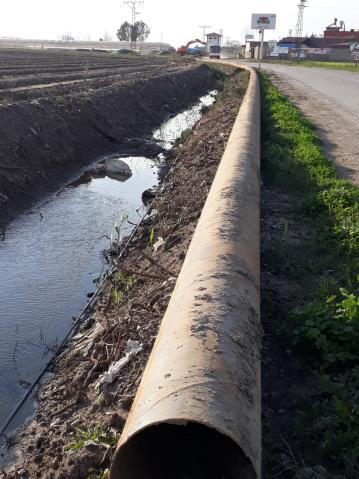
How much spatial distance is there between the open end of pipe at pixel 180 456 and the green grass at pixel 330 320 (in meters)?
0.63

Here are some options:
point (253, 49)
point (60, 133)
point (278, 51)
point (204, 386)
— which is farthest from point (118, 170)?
point (253, 49)

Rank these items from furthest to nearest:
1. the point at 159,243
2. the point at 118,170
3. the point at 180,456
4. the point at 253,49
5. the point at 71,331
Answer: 1. the point at 253,49
2. the point at 118,170
3. the point at 159,243
4. the point at 71,331
5. the point at 180,456

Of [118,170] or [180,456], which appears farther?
[118,170]

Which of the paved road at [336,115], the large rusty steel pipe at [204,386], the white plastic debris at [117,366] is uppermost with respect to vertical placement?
the large rusty steel pipe at [204,386]

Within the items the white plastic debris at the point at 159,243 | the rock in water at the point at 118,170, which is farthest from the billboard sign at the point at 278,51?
the white plastic debris at the point at 159,243

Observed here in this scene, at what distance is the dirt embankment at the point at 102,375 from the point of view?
354 centimetres

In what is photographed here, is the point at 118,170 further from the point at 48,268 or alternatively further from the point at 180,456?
the point at 180,456

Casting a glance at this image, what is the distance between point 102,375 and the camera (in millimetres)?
4352

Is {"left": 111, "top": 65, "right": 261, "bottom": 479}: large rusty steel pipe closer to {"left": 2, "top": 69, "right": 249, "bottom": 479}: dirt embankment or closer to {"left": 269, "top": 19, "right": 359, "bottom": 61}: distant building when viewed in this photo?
{"left": 2, "top": 69, "right": 249, "bottom": 479}: dirt embankment

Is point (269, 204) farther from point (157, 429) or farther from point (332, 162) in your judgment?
point (157, 429)

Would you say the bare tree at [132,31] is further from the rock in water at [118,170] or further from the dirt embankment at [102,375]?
the dirt embankment at [102,375]

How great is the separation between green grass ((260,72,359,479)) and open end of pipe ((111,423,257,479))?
0.63m

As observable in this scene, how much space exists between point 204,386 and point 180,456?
62cm

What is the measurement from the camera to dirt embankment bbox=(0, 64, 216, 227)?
401 inches
